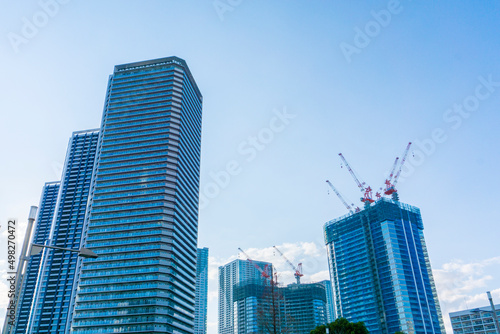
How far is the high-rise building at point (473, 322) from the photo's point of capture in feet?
522

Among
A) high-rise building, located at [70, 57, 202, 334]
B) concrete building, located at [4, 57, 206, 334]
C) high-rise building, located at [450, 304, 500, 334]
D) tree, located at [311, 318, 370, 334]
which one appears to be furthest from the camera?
high-rise building, located at [450, 304, 500, 334]

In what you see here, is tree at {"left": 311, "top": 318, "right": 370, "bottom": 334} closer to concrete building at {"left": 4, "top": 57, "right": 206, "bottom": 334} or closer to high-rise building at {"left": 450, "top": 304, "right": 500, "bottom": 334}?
concrete building at {"left": 4, "top": 57, "right": 206, "bottom": 334}

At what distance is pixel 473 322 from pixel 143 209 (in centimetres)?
14190

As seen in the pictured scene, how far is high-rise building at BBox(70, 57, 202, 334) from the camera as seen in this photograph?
140 metres

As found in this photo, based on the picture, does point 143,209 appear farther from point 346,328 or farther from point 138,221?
point 346,328

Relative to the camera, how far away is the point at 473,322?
165500mm

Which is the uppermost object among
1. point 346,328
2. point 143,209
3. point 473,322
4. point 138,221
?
point 143,209

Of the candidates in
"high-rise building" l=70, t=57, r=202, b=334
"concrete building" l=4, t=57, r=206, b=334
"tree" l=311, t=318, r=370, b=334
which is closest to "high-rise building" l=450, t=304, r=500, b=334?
"tree" l=311, t=318, r=370, b=334

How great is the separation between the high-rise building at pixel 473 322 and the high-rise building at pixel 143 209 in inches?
4439

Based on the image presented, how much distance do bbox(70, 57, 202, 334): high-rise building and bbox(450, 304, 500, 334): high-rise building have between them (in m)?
113

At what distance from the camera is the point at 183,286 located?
156875mm

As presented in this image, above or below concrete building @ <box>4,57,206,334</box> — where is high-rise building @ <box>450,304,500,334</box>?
below

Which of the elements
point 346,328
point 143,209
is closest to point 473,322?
point 346,328

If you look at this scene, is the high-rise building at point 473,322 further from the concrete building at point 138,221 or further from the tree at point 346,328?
the concrete building at point 138,221
